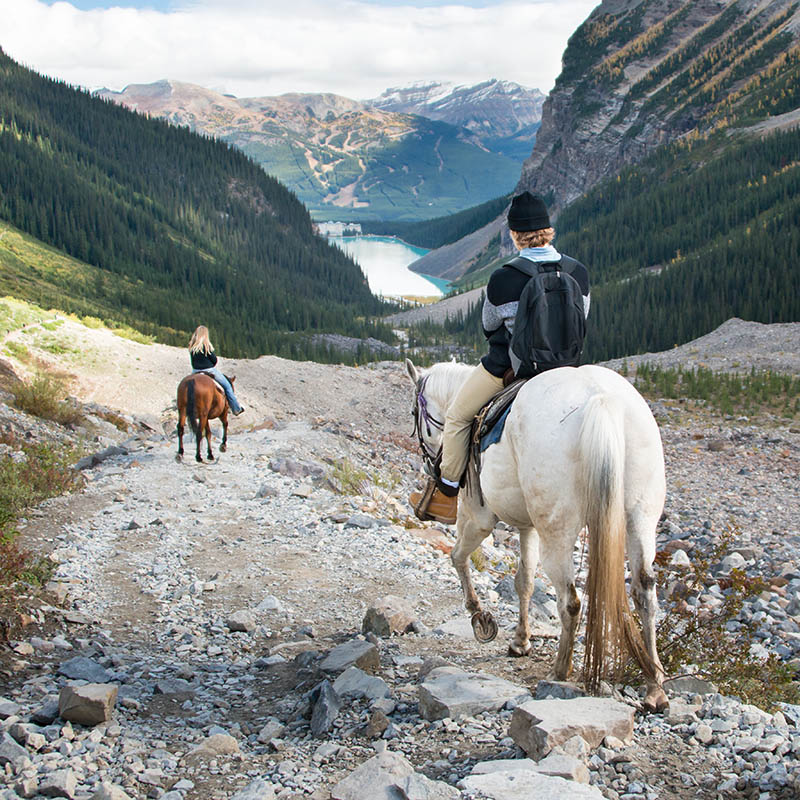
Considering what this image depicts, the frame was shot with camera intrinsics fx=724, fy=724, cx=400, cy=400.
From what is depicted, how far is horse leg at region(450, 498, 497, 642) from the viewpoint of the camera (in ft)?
24.0

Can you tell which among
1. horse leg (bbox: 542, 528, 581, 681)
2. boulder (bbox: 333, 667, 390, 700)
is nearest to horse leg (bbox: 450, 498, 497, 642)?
horse leg (bbox: 542, 528, 581, 681)

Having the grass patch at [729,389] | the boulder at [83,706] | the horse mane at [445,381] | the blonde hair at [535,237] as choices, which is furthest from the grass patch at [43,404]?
the grass patch at [729,389]

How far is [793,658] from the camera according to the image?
368 inches

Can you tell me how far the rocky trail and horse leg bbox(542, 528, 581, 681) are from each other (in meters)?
0.45

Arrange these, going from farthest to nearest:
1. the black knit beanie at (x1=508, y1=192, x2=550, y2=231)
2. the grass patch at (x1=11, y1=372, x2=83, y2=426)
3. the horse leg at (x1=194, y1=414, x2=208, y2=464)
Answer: the grass patch at (x1=11, y1=372, x2=83, y2=426) → the horse leg at (x1=194, y1=414, x2=208, y2=464) → the black knit beanie at (x1=508, y1=192, x2=550, y2=231)

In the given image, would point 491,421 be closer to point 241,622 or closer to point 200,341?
point 241,622

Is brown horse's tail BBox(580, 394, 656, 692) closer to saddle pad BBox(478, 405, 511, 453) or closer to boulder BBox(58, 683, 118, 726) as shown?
saddle pad BBox(478, 405, 511, 453)

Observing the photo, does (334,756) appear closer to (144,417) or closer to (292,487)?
(292,487)

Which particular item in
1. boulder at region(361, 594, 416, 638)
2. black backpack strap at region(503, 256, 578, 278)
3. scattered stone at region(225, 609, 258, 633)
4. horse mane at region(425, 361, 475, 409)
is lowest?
scattered stone at region(225, 609, 258, 633)

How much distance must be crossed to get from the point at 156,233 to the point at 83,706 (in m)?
115

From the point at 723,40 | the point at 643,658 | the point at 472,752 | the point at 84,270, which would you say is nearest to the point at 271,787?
the point at 472,752

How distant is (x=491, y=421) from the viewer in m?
6.53

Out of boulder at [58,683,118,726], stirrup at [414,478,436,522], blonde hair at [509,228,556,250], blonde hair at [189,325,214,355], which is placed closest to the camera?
boulder at [58,683,118,726]

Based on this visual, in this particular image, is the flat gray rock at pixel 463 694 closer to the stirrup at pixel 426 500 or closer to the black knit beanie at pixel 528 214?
the stirrup at pixel 426 500
